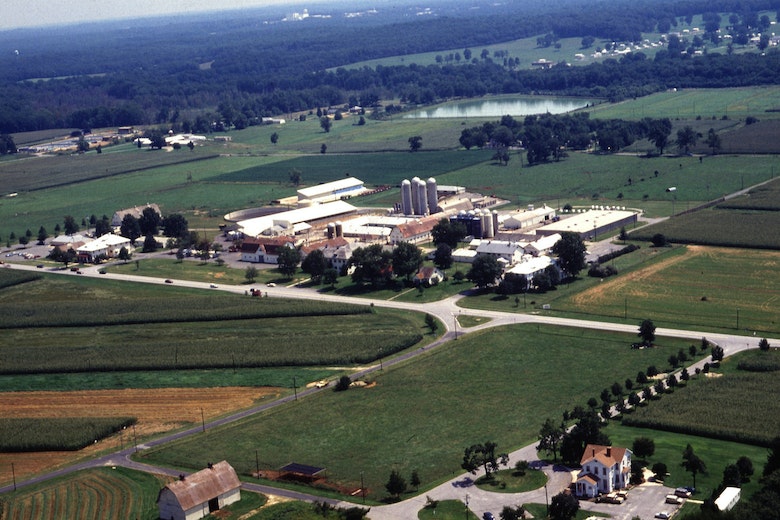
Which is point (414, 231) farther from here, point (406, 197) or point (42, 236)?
point (42, 236)

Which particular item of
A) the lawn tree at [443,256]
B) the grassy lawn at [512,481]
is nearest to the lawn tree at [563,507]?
the grassy lawn at [512,481]

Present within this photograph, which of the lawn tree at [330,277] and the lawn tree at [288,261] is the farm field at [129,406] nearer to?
the lawn tree at [330,277]

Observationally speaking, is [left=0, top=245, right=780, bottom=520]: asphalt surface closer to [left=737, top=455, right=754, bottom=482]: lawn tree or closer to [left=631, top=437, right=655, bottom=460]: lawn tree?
[left=631, top=437, right=655, bottom=460]: lawn tree

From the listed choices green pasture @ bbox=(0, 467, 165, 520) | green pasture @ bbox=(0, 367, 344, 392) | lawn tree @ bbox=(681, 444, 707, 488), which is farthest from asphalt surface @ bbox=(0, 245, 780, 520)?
green pasture @ bbox=(0, 367, 344, 392)

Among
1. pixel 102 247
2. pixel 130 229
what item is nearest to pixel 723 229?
pixel 130 229

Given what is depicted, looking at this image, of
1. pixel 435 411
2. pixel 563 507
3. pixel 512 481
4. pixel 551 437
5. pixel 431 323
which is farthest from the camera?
pixel 431 323

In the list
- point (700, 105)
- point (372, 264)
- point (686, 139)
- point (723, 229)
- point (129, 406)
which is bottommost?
point (129, 406)
